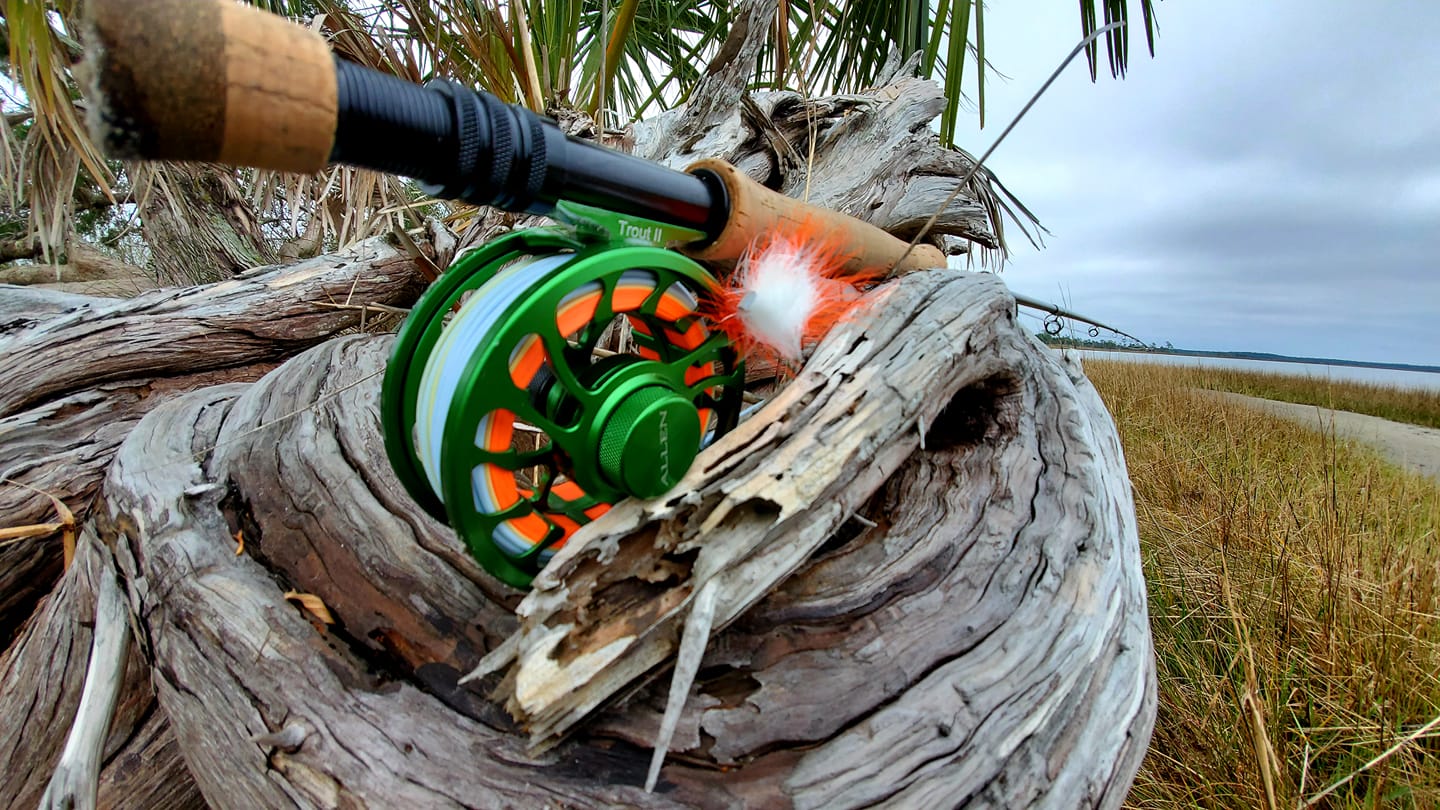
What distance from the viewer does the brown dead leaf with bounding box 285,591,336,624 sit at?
1.31 meters

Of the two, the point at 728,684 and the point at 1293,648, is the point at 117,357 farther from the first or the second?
the point at 1293,648

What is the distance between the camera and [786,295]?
1.40 meters

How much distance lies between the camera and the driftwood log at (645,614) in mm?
1056

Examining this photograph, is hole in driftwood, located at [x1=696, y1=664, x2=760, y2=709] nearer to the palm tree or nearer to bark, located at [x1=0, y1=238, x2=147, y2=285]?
the palm tree

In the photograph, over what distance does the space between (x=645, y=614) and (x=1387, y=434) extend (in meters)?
8.44

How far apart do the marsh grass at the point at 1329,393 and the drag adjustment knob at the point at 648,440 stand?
9.21 metres

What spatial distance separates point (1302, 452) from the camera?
14.2 ft

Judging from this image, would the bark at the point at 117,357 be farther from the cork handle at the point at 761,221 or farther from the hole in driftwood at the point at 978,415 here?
the hole in driftwood at the point at 978,415

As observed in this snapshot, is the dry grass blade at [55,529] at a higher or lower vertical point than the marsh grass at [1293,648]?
lower

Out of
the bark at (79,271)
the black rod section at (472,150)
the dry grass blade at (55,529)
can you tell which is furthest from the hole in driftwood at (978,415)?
the bark at (79,271)

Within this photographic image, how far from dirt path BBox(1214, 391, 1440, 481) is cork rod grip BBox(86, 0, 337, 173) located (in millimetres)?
5234

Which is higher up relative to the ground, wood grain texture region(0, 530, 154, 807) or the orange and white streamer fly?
the orange and white streamer fly

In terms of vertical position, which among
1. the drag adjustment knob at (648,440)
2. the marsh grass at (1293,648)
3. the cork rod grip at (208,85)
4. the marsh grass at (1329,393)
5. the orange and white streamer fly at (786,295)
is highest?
the cork rod grip at (208,85)

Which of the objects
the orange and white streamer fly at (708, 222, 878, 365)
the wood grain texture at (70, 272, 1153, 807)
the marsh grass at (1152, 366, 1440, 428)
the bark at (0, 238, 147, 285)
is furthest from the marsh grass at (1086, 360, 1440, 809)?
the bark at (0, 238, 147, 285)
